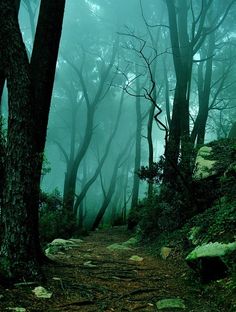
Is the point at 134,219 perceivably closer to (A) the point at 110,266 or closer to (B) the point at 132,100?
(A) the point at 110,266

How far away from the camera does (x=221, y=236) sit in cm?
554

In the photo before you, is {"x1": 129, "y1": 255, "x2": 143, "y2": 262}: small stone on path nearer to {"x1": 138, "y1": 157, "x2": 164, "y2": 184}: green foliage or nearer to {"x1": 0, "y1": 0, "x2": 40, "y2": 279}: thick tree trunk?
{"x1": 138, "y1": 157, "x2": 164, "y2": 184}: green foliage

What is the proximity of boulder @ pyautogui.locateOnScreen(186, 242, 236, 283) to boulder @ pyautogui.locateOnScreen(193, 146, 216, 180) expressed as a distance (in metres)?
3.72

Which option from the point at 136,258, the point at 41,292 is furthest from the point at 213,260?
the point at 136,258

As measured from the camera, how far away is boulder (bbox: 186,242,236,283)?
4.75 m

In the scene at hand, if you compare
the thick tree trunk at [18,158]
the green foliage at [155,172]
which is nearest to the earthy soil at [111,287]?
the thick tree trunk at [18,158]

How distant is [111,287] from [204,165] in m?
4.77

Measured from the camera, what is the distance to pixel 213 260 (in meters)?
4.87

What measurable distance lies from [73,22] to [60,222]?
18644 millimetres

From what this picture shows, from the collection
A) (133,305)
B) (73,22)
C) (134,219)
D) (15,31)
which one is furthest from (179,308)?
(73,22)

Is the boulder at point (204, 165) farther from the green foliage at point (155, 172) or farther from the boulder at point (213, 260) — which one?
the boulder at point (213, 260)

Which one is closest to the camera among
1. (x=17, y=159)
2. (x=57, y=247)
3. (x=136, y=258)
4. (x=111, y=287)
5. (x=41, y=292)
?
(x=41, y=292)

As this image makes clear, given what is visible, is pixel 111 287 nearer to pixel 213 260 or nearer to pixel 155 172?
pixel 213 260

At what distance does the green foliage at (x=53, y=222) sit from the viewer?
469 inches
